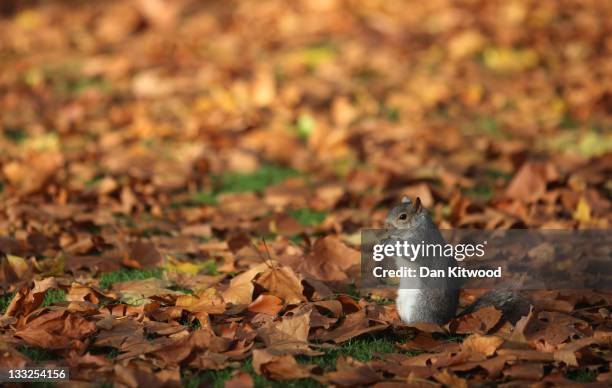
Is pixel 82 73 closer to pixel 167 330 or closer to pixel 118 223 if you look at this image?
pixel 118 223

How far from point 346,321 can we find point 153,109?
4.22 m

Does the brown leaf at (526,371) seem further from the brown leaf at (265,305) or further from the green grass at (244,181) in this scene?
the green grass at (244,181)

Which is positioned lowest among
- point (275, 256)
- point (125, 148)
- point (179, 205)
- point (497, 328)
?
point (497, 328)

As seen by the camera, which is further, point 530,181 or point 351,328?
point 530,181

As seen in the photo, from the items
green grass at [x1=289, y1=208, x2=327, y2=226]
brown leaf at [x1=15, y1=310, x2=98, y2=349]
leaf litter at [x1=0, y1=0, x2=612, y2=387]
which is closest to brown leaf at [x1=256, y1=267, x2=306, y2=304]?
leaf litter at [x1=0, y1=0, x2=612, y2=387]

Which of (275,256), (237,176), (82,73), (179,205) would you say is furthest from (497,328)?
(82,73)

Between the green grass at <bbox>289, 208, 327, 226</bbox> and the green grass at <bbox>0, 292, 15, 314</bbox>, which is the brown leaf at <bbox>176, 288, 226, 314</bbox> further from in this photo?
the green grass at <bbox>289, 208, 327, 226</bbox>

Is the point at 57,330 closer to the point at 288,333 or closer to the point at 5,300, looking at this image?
the point at 5,300

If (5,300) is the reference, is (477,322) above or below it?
below

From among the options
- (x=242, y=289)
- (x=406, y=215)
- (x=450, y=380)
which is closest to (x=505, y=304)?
(x=406, y=215)

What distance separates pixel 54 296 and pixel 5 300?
0.20 metres

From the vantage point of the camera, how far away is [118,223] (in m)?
5.25

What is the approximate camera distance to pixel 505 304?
3.75 metres

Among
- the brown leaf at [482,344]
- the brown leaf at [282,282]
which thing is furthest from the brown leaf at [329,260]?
the brown leaf at [482,344]
